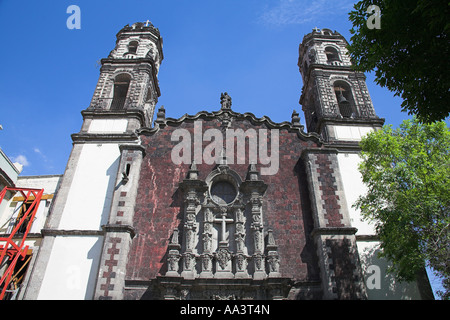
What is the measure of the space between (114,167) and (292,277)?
10204 millimetres

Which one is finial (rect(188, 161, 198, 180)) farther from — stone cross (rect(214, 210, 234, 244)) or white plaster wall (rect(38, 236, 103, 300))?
white plaster wall (rect(38, 236, 103, 300))

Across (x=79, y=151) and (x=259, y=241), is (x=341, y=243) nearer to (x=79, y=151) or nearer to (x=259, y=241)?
(x=259, y=241)

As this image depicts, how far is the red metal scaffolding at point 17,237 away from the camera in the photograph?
1552 cm

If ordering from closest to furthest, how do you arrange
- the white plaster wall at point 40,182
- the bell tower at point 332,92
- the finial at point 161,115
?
1. the finial at point 161,115
2. the white plaster wall at point 40,182
3. the bell tower at point 332,92

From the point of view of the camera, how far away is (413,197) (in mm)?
13555

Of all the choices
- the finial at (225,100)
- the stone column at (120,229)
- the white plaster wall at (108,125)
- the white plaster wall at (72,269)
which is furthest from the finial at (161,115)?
the white plaster wall at (72,269)

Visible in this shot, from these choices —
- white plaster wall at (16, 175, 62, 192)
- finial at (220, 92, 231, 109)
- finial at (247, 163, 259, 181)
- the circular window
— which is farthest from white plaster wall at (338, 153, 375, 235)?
white plaster wall at (16, 175, 62, 192)

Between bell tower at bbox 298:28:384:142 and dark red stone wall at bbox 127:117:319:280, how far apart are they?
3.16 m

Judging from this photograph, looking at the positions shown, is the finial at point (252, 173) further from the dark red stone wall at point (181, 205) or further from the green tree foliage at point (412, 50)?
the green tree foliage at point (412, 50)

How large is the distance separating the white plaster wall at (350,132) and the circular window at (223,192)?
7.57 m

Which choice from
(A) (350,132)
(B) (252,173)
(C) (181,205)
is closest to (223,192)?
(B) (252,173)

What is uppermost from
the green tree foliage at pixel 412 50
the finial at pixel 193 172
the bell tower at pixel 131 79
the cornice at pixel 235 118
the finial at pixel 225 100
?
the bell tower at pixel 131 79

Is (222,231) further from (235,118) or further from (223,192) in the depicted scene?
(235,118)
